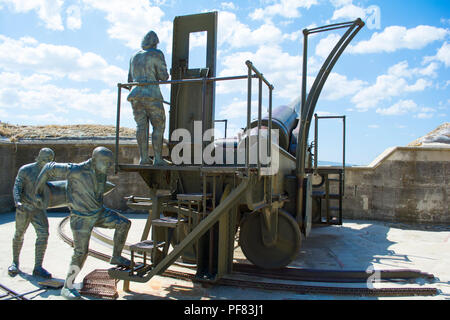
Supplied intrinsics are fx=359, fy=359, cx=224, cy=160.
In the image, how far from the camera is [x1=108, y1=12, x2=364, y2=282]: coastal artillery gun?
4316mm

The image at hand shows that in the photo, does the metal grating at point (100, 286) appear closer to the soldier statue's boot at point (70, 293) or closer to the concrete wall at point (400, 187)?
the soldier statue's boot at point (70, 293)

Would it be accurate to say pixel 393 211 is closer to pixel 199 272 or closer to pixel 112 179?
pixel 199 272

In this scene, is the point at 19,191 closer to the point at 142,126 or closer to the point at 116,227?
the point at 116,227

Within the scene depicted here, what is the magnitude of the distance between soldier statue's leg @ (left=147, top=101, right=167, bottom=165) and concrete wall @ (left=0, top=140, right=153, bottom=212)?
7234 mm

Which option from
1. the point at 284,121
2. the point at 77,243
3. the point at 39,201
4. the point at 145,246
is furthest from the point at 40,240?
the point at 284,121

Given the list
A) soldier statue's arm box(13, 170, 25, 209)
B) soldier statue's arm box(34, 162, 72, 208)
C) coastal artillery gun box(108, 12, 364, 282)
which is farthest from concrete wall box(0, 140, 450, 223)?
soldier statue's arm box(34, 162, 72, 208)

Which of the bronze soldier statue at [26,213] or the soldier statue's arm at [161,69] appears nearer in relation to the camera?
the soldier statue's arm at [161,69]

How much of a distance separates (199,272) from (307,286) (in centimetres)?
144

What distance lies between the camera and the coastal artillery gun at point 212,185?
14.2 feet

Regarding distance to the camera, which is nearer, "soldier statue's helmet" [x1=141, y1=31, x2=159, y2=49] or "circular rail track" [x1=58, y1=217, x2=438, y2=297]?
"circular rail track" [x1=58, y1=217, x2=438, y2=297]

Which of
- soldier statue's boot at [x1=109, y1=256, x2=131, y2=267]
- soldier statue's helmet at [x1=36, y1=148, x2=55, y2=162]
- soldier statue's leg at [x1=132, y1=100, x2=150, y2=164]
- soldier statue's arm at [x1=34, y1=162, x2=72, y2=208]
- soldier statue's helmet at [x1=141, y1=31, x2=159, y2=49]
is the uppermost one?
soldier statue's helmet at [x1=141, y1=31, x2=159, y2=49]

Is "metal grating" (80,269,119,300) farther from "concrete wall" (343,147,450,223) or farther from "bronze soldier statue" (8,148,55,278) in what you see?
"concrete wall" (343,147,450,223)

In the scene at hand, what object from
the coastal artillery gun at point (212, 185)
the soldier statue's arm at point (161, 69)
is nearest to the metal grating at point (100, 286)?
the coastal artillery gun at point (212, 185)

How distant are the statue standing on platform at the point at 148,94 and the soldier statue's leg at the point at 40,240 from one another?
65.3 inches
